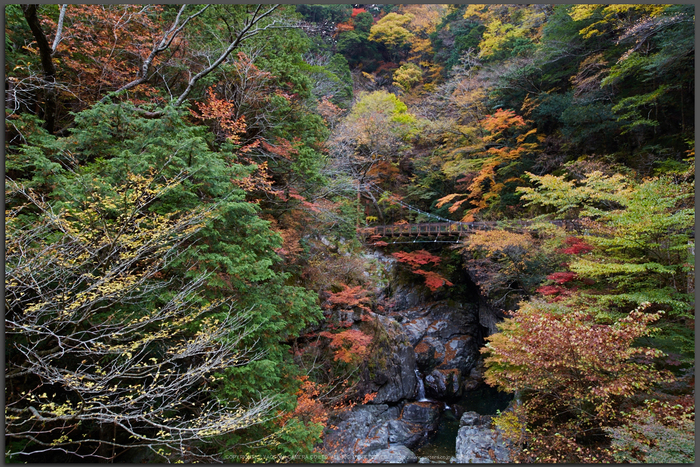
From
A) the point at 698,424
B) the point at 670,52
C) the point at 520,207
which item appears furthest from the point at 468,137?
the point at 698,424

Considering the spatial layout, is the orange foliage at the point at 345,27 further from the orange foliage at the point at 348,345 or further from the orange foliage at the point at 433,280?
the orange foliage at the point at 348,345

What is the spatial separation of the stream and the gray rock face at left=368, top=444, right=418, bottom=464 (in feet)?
1.70

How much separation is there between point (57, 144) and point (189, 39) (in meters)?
4.98

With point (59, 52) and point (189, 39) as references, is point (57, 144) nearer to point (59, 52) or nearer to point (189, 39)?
point (59, 52)

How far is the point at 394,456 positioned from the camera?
28.6 feet

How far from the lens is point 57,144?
15.3 feet

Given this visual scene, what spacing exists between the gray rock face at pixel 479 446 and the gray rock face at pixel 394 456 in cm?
126

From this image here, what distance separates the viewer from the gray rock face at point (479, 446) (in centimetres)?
803

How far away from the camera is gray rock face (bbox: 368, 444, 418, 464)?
8430 millimetres

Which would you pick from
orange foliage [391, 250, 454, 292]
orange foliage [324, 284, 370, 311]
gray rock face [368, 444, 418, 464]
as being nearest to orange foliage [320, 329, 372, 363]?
orange foliage [324, 284, 370, 311]

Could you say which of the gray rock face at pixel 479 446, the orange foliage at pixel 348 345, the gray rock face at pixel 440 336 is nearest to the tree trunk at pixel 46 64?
the orange foliage at pixel 348 345

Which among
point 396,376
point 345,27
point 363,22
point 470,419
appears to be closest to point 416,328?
point 396,376

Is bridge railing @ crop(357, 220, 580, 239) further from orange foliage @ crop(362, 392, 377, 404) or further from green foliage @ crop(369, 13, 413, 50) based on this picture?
green foliage @ crop(369, 13, 413, 50)

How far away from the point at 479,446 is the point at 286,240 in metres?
7.69
